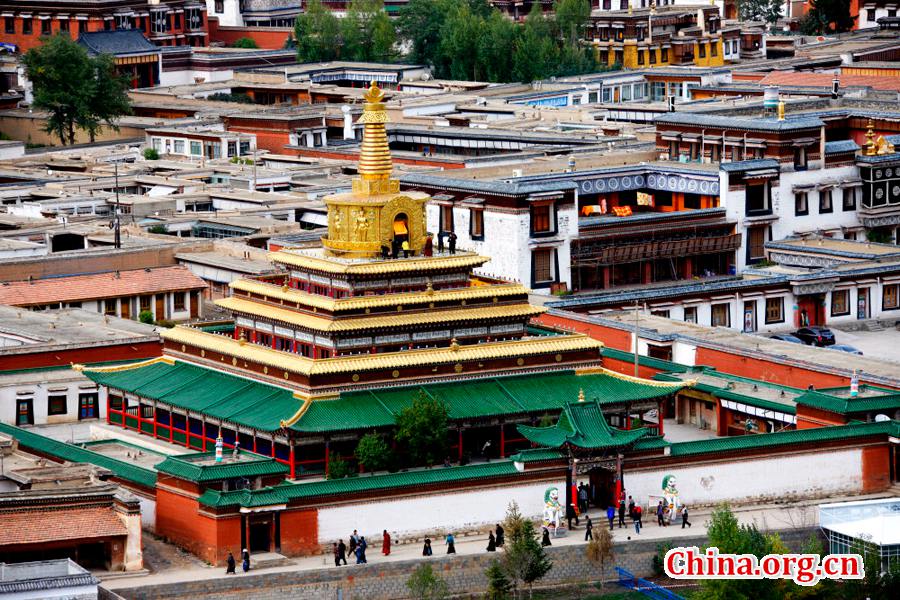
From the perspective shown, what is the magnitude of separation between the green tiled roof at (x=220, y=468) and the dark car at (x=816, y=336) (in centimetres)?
3583

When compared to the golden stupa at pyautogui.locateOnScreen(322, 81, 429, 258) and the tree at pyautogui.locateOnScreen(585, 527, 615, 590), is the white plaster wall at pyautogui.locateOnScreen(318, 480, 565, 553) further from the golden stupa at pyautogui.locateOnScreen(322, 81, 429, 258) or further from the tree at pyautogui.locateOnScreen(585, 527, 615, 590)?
the golden stupa at pyautogui.locateOnScreen(322, 81, 429, 258)

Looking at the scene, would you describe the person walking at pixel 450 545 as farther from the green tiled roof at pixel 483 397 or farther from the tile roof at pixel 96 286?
the tile roof at pixel 96 286

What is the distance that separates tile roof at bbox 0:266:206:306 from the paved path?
114ft

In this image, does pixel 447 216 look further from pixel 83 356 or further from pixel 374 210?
pixel 374 210

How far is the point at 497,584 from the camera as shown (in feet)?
255

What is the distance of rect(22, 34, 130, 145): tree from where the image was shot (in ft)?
574

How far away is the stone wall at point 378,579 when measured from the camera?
77.1 meters

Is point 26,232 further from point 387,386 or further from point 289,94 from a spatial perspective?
point 289,94

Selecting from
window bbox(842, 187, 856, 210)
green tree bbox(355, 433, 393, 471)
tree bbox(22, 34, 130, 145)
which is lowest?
green tree bbox(355, 433, 393, 471)

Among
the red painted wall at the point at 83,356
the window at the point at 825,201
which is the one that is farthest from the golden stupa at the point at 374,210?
the window at the point at 825,201

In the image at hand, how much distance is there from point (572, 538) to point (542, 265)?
35.7 metres

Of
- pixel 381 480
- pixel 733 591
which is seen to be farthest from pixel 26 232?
pixel 733 591

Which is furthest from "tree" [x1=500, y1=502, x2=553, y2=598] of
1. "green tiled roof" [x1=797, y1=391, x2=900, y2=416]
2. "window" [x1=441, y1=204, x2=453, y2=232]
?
"window" [x1=441, y1=204, x2=453, y2=232]

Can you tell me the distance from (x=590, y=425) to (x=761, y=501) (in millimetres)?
6904
